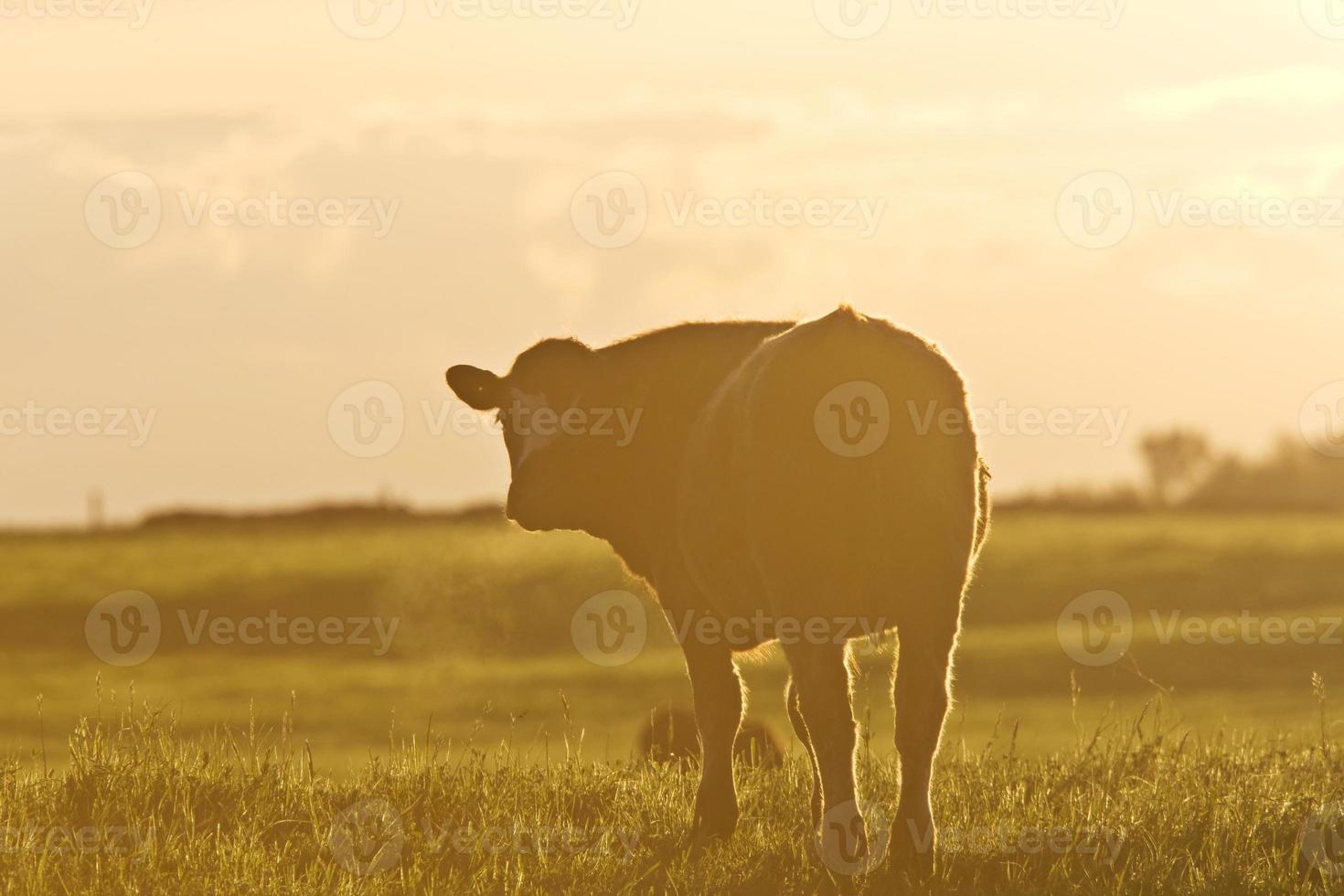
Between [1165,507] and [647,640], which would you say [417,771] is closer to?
[647,640]

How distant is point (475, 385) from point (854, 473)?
2.74 metres

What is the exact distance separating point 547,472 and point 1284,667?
3145cm

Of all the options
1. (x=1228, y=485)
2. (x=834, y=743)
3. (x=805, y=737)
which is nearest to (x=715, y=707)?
(x=805, y=737)

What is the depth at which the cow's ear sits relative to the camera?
943 centimetres

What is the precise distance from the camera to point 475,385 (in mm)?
9430

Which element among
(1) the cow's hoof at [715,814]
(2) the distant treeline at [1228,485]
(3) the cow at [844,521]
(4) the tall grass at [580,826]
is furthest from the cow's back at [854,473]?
(2) the distant treeline at [1228,485]

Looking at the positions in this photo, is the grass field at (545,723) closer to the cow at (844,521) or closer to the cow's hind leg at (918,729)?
the cow's hind leg at (918,729)

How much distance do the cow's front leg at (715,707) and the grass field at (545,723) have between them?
0.34m

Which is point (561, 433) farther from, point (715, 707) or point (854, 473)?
point (854, 473)

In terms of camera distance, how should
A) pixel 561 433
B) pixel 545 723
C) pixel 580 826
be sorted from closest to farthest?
pixel 580 826
pixel 561 433
pixel 545 723

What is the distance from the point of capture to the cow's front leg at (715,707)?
8867mm

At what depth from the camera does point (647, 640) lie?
154ft

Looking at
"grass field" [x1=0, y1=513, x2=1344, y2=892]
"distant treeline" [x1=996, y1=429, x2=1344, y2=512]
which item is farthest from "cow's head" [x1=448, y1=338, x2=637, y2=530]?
"distant treeline" [x1=996, y1=429, x2=1344, y2=512]

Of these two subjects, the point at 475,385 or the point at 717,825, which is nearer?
the point at 717,825
